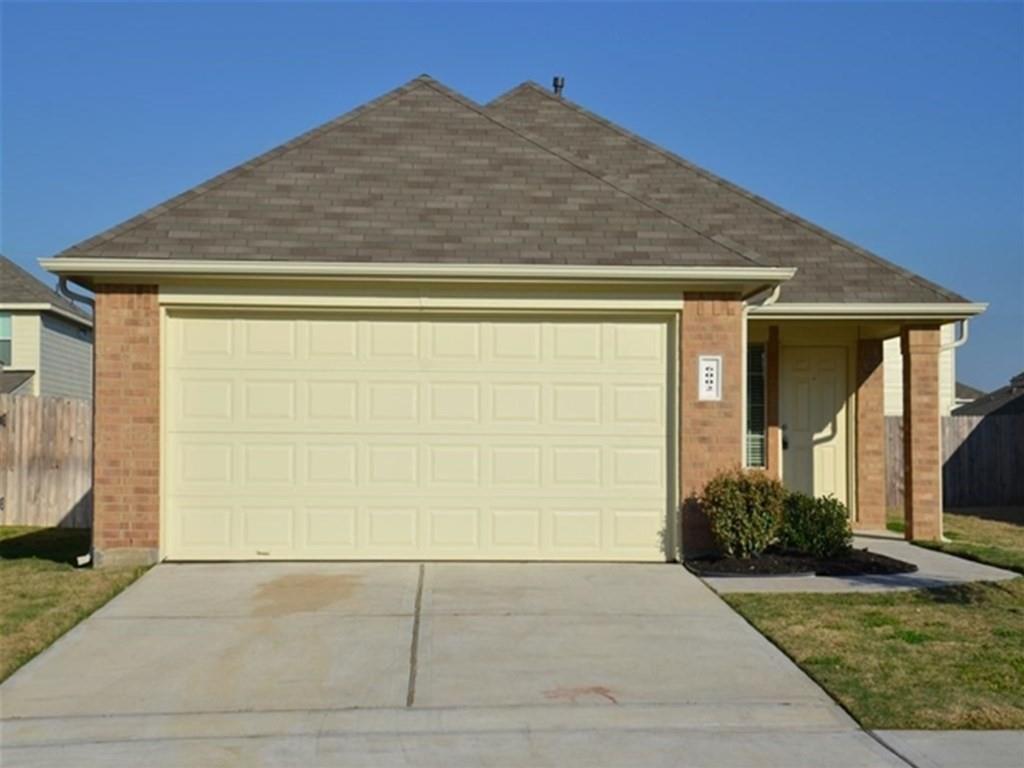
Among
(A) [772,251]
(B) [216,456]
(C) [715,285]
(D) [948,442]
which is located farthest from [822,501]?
(D) [948,442]

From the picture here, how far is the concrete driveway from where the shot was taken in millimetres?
5918

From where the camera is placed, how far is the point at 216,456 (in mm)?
11273

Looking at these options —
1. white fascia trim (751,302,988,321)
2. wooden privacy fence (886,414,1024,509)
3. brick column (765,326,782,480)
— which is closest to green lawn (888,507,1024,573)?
wooden privacy fence (886,414,1024,509)

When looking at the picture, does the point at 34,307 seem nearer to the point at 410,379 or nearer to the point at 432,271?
the point at 410,379

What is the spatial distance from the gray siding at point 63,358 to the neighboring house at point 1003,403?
24.1 m

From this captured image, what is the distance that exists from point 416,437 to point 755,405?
568 centimetres

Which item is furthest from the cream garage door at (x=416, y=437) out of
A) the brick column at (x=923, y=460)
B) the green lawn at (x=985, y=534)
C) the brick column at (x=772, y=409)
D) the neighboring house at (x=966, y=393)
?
the neighboring house at (x=966, y=393)

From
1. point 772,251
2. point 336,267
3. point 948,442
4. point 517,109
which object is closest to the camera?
point 336,267

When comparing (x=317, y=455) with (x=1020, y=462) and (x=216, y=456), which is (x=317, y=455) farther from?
(x=1020, y=462)

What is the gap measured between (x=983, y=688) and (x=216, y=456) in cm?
739

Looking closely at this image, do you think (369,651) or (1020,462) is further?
(1020,462)

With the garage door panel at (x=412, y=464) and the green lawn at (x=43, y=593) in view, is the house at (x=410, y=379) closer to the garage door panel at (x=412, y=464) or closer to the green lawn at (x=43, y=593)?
the garage door panel at (x=412, y=464)

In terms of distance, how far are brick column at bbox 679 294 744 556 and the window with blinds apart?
3677 millimetres

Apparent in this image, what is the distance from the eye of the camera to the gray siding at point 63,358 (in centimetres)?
2873
